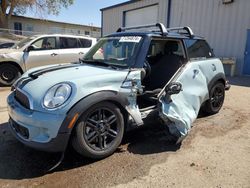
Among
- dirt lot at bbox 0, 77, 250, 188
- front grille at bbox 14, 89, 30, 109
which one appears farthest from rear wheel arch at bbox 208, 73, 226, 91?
front grille at bbox 14, 89, 30, 109

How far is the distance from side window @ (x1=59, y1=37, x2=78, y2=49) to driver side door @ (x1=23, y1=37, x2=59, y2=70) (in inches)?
9.4

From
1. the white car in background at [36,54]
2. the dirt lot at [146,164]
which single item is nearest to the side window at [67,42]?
the white car in background at [36,54]

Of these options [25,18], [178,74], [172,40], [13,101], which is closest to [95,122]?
[13,101]

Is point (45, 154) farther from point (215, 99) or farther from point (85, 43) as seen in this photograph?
point (85, 43)

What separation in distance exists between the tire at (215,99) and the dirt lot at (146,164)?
2.94 ft

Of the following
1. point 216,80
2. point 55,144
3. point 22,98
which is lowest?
point 55,144

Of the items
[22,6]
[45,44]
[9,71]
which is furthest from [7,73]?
[22,6]

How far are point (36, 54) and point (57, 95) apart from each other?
5.80 meters

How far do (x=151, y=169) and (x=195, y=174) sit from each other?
0.52 m

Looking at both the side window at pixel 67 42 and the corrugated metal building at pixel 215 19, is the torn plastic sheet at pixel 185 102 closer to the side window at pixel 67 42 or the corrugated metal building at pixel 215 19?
the side window at pixel 67 42

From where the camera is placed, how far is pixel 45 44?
823 cm

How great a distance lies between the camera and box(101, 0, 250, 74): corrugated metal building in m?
11.6

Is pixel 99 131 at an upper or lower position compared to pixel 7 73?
lower

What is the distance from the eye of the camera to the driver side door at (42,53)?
793cm
